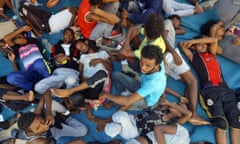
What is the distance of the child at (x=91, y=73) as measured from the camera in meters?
2.92

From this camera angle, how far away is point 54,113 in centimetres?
302

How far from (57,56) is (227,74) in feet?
5.63

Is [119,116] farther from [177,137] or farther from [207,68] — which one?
[207,68]

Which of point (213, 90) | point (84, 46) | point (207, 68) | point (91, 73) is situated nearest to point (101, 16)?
point (84, 46)

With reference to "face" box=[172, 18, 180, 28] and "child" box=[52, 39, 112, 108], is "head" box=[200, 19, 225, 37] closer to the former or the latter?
"face" box=[172, 18, 180, 28]

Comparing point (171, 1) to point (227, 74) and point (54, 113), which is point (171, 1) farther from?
point (54, 113)

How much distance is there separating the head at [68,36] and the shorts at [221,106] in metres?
1.39

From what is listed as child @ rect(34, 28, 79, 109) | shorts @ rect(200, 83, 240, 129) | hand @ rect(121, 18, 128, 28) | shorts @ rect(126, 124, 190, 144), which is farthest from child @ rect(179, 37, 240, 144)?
child @ rect(34, 28, 79, 109)

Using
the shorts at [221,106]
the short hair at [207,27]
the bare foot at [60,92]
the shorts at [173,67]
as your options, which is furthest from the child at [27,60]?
the short hair at [207,27]

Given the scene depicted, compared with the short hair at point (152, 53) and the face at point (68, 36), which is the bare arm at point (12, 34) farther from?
the short hair at point (152, 53)

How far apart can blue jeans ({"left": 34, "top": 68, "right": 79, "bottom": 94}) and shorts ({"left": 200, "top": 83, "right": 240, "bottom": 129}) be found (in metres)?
1.23

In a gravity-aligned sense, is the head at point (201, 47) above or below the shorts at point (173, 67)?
above

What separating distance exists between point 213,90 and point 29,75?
175cm

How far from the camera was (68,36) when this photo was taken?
133 inches
